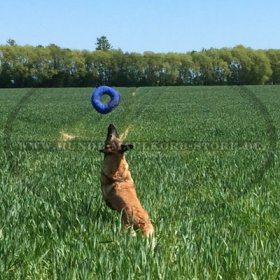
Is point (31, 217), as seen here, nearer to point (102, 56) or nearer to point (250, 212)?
point (250, 212)

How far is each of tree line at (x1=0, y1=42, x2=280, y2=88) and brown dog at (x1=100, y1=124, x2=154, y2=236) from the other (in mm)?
55690

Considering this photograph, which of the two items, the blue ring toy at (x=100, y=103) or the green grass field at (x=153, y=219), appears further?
the blue ring toy at (x=100, y=103)

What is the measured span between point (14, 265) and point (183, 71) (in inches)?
3004

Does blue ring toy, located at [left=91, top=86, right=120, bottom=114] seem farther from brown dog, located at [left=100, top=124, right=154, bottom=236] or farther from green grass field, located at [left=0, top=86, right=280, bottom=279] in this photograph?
brown dog, located at [left=100, top=124, right=154, bottom=236]

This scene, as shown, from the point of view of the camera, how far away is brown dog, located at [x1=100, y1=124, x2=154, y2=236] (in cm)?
447

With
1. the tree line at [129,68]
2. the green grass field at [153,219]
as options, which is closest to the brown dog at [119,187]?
the green grass field at [153,219]

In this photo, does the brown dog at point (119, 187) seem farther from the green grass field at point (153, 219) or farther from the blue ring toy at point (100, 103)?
the blue ring toy at point (100, 103)

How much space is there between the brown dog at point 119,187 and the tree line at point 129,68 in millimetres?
55690

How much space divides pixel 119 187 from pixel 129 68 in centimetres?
6552

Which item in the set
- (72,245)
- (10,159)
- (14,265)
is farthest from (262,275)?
(10,159)

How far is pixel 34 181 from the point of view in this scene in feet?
24.4

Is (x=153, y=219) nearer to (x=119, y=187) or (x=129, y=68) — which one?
(x=119, y=187)

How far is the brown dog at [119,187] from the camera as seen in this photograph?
4.47 m

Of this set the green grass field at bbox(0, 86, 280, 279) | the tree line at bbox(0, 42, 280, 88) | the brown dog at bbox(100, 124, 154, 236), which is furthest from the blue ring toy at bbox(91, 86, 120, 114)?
the tree line at bbox(0, 42, 280, 88)
